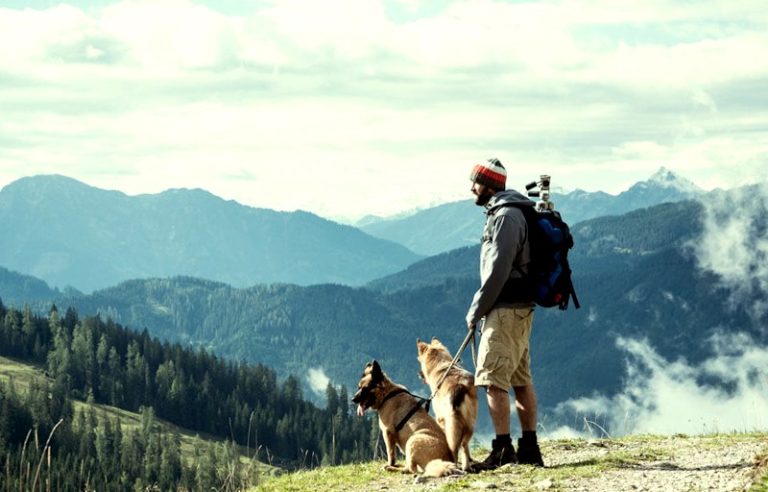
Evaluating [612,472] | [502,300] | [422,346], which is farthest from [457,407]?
[612,472]

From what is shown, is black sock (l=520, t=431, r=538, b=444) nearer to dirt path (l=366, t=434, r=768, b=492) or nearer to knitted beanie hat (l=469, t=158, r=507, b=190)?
dirt path (l=366, t=434, r=768, b=492)

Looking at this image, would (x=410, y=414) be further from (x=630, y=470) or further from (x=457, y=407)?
(x=630, y=470)

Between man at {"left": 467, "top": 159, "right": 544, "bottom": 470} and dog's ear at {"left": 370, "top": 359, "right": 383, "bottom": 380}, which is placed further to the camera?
dog's ear at {"left": 370, "top": 359, "right": 383, "bottom": 380}

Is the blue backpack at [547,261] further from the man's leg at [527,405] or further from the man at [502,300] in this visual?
the man's leg at [527,405]

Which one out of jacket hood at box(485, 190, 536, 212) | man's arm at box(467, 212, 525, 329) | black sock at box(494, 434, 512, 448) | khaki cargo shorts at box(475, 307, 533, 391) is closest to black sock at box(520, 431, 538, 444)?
black sock at box(494, 434, 512, 448)

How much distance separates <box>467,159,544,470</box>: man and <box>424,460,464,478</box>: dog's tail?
0.43 meters

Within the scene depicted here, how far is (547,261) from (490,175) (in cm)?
152

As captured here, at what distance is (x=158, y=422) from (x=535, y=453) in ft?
635

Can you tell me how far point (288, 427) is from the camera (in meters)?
195

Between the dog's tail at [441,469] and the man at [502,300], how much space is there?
428 mm

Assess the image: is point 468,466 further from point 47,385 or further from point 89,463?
point 47,385

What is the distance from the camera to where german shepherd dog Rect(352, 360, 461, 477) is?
48.8 ft

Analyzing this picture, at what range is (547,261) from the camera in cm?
1368

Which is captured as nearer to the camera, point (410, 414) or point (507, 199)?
point (507, 199)
